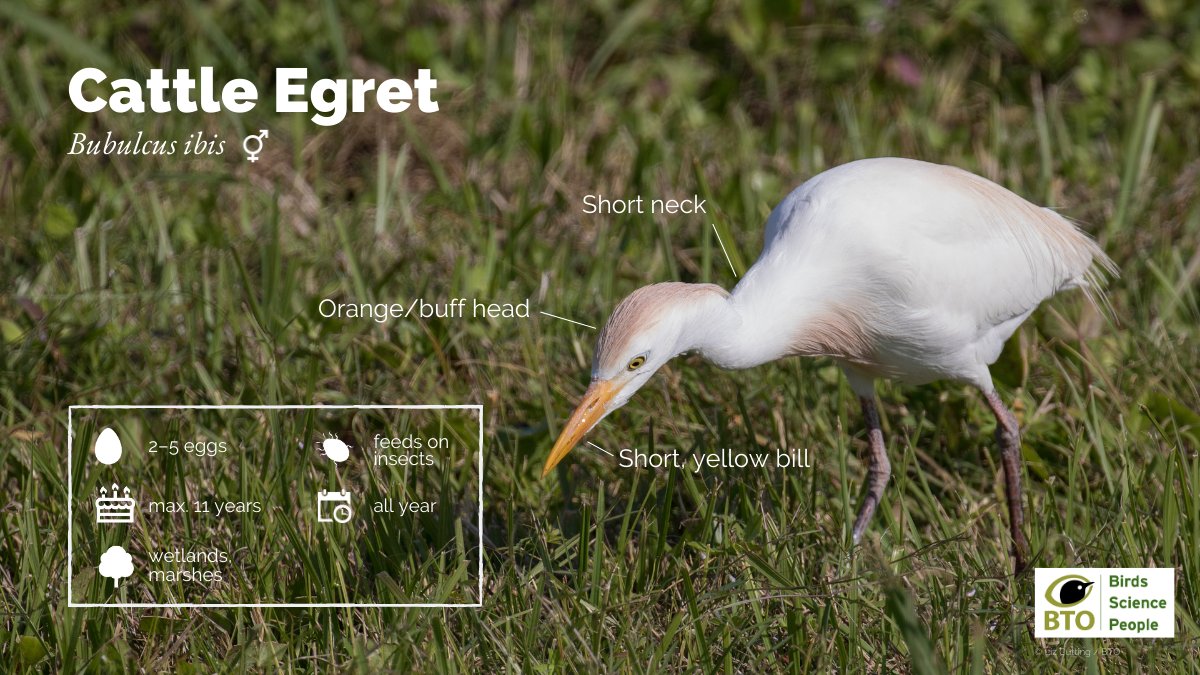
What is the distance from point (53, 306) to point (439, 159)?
54.7 inches

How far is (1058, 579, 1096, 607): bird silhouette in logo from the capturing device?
2459 mm

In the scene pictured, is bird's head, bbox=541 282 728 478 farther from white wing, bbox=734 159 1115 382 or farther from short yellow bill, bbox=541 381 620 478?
white wing, bbox=734 159 1115 382

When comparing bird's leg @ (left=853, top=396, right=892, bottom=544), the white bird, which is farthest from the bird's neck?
bird's leg @ (left=853, top=396, right=892, bottom=544)

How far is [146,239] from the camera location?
12.8 ft

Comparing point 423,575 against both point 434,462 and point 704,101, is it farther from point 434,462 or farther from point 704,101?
point 704,101

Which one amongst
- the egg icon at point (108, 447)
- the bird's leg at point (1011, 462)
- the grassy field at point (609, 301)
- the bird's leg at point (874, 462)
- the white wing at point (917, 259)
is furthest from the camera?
the bird's leg at point (874, 462)

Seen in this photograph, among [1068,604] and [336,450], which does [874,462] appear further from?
[336,450]

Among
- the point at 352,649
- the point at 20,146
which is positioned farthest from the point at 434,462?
the point at 20,146

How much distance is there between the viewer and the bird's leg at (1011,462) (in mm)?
2998

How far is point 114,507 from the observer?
2756mm

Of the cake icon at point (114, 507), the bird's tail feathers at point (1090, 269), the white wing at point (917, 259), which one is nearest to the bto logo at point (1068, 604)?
the white wing at point (917, 259)

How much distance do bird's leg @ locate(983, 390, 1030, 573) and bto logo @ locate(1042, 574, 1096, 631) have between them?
1.60 ft

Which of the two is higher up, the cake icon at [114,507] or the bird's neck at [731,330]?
the bird's neck at [731,330]

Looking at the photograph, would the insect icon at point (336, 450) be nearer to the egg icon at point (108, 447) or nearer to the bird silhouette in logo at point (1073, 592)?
the egg icon at point (108, 447)
